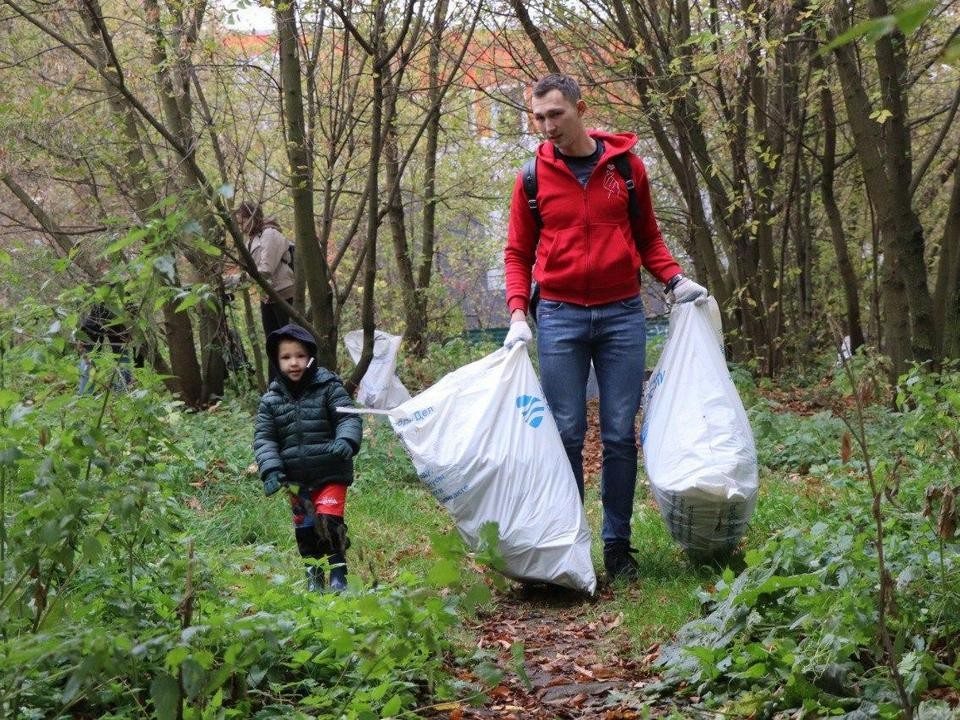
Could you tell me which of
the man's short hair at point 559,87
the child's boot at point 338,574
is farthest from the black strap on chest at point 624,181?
the child's boot at point 338,574

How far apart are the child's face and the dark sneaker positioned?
4.96 ft

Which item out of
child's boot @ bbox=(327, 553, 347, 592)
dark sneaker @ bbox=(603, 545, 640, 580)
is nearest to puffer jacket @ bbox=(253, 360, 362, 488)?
child's boot @ bbox=(327, 553, 347, 592)

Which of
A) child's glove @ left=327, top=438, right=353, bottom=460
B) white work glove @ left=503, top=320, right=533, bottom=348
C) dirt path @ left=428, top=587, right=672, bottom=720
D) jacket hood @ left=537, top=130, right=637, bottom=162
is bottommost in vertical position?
dirt path @ left=428, top=587, right=672, bottom=720

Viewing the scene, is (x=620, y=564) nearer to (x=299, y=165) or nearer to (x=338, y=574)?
(x=338, y=574)

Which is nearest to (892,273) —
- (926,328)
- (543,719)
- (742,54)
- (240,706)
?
Result: (926,328)

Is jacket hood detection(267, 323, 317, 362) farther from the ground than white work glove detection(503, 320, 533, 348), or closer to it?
farther from the ground

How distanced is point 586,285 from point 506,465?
781mm

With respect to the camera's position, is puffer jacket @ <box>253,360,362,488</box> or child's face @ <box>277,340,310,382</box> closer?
puffer jacket @ <box>253,360,362,488</box>

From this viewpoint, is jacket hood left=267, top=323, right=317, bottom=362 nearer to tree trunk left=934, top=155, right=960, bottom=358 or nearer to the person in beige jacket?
the person in beige jacket

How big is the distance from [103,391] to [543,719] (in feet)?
4.93

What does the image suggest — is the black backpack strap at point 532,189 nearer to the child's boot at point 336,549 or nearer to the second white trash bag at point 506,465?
the second white trash bag at point 506,465

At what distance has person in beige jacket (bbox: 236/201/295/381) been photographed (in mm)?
8883

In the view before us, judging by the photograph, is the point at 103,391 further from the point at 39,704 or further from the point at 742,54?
the point at 742,54

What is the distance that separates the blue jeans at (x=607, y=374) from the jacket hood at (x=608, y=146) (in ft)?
1.91
